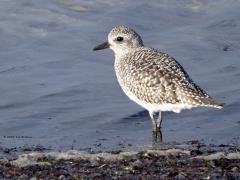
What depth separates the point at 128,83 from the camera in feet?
34.1

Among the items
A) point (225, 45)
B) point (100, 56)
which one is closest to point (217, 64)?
point (225, 45)

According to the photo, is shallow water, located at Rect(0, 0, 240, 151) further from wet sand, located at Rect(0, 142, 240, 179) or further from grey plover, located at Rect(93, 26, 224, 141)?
wet sand, located at Rect(0, 142, 240, 179)

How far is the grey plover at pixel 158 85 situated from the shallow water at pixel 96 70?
0.43 m

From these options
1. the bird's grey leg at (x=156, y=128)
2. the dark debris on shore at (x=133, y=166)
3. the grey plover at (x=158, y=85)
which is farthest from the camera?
the bird's grey leg at (x=156, y=128)

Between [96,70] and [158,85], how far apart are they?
3.00m

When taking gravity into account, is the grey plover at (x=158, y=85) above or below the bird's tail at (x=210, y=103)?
above

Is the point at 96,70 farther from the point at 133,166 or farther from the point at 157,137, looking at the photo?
the point at 133,166

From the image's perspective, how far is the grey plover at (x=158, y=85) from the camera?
32.3ft

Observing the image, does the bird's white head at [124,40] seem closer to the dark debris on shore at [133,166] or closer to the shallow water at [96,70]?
the shallow water at [96,70]

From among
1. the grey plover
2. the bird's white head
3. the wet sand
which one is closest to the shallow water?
the grey plover

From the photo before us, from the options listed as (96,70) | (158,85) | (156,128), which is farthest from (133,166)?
(96,70)

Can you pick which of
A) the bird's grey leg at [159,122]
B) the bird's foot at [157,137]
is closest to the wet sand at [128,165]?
the bird's foot at [157,137]

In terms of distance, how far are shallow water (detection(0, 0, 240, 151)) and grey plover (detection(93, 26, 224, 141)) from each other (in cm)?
43

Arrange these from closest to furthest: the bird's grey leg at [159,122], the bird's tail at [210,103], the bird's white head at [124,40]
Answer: the bird's tail at [210,103] → the bird's grey leg at [159,122] → the bird's white head at [124,40]
